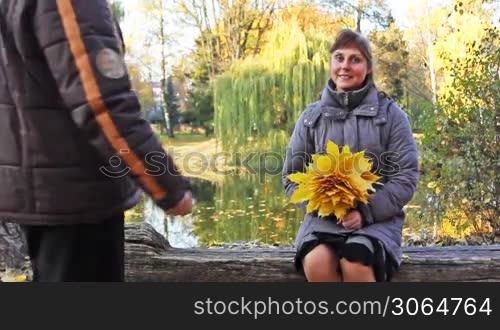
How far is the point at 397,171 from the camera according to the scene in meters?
1.54

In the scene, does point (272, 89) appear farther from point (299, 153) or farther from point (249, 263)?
point (249, 263)

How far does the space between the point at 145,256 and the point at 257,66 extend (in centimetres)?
73

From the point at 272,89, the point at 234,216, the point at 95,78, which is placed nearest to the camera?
the point at 95,78

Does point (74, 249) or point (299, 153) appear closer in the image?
point (74, 249)

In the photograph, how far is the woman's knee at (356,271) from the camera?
1418 millimetres

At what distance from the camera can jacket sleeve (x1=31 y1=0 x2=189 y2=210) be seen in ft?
3.06

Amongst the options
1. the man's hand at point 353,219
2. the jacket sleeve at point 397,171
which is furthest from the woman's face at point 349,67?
the man's hand at point 353,219

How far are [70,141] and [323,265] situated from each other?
0.73 meters

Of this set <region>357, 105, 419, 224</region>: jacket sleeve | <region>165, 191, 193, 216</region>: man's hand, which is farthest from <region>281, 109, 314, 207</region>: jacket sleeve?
<region>165, 191, 193, 216</region>: man's hand

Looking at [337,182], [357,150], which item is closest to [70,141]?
[337,182]

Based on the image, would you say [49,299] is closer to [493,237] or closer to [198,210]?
[198,210]

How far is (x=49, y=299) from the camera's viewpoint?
134 centimetres

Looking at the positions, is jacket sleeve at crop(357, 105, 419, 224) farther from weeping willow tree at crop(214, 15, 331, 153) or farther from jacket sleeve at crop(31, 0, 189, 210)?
jacket sleeve at crop(31, 0, 189, 210)

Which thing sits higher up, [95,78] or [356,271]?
[95,78]
